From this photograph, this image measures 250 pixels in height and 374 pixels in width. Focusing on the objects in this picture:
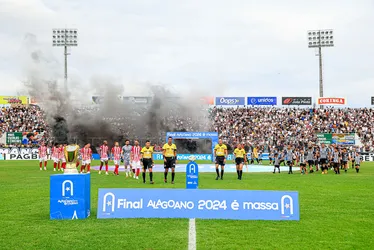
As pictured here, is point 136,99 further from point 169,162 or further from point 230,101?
point 169,162

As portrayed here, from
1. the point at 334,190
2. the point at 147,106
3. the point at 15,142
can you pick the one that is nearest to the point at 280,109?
the point at 147,106

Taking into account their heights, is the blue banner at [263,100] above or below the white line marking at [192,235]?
above

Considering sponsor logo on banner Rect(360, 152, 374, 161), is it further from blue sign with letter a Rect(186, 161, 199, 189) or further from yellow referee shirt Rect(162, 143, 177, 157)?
blue sign with letter a Rect(186, 161, 199, 189)

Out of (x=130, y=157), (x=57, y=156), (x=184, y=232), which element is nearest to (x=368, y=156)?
(x=130, y=157)

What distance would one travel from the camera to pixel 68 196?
10609mm

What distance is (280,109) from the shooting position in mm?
68688

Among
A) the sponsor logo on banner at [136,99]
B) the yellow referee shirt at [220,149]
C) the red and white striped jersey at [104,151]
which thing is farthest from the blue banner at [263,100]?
the yellow referee shirt at [220,149]

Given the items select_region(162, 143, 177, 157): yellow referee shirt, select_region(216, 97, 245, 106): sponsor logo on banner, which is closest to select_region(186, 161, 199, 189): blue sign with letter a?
select_region(162, 143, 177, 157): yellow referee shirt

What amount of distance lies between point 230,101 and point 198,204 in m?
62.8

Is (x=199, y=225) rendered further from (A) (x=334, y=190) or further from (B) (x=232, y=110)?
(B) (x=232, y=110)

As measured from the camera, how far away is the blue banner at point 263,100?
72500 millimetres

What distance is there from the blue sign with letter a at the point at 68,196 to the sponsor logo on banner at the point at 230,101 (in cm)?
6247

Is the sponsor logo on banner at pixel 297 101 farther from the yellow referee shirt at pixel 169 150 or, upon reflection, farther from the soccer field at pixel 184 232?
the soccer field at pixel 184 232

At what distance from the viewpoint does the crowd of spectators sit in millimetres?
55175
